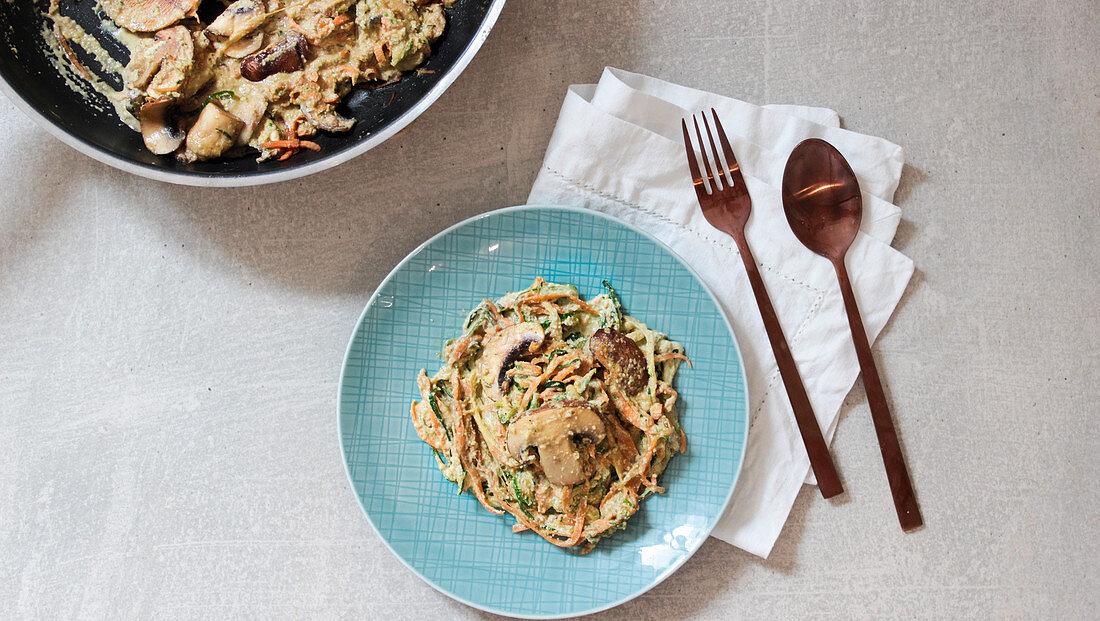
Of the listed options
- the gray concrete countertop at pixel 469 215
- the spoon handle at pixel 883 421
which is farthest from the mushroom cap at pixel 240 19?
the spoon handle at pixel 883 421

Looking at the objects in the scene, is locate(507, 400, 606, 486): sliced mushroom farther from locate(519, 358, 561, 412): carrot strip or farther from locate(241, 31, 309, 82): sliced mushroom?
locate(241, 31, 309, 82): sliced mushroom

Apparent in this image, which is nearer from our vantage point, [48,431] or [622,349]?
[622,349]

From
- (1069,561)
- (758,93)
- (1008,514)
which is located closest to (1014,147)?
(758,93)

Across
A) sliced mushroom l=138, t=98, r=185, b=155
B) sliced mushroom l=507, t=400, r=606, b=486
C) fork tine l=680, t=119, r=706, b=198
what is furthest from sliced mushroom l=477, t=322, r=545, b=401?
sliced mushroom l=138, t=98, r=185, b=155

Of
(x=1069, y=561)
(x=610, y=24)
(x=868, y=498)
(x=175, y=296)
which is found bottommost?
(x=175, y=296)

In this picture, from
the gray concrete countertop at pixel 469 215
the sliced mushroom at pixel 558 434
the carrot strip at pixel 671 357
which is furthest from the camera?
the gray concrete countertop at pixel 469 215

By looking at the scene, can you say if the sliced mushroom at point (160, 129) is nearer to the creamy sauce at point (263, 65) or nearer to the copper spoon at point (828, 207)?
the creamy sauce at point (263, 65)

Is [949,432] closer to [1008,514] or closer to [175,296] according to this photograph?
[1008,514]
